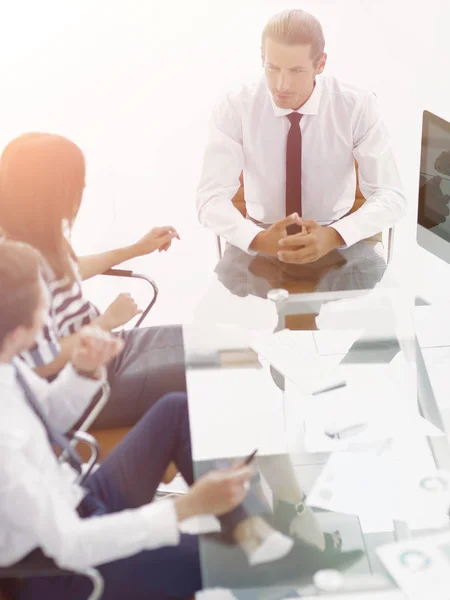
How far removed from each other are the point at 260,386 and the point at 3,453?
0.88 meters

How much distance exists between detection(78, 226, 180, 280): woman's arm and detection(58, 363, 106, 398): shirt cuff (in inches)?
15.8

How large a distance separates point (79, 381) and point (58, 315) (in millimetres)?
188

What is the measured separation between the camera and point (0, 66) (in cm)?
263

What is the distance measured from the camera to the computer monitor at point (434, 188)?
7.77ft

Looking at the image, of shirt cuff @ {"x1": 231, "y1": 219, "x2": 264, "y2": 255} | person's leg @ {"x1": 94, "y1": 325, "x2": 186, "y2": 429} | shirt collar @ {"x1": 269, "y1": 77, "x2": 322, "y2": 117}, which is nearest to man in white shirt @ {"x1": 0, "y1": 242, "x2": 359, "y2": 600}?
person's leg @ {"x1": 94, "y1": 325, "x2": 186, "y2": 429}

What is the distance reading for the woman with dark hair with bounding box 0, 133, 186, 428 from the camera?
187 centimetres

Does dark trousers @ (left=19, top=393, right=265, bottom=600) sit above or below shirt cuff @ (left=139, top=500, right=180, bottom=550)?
below

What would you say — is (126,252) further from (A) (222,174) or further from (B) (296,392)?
(B) (296,392)

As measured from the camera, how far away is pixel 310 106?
2654 mm

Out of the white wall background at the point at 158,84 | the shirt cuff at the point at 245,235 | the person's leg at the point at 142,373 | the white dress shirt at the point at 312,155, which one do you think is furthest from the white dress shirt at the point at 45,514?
the white dress shirt at the point at 312,155

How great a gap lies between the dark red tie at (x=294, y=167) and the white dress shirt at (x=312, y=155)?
2 centimetres

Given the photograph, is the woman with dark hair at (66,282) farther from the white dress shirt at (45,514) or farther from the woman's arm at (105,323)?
the white dress shirt at (45,514)

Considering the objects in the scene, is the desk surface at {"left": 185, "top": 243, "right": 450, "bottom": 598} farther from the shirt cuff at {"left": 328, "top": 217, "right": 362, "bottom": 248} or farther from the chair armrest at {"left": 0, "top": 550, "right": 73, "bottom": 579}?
the chair armrest at {"left": 0, "top": 550, "right": 73, "bottom": 579}

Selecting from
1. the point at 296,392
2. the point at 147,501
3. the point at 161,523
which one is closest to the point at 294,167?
the point at 296,392
